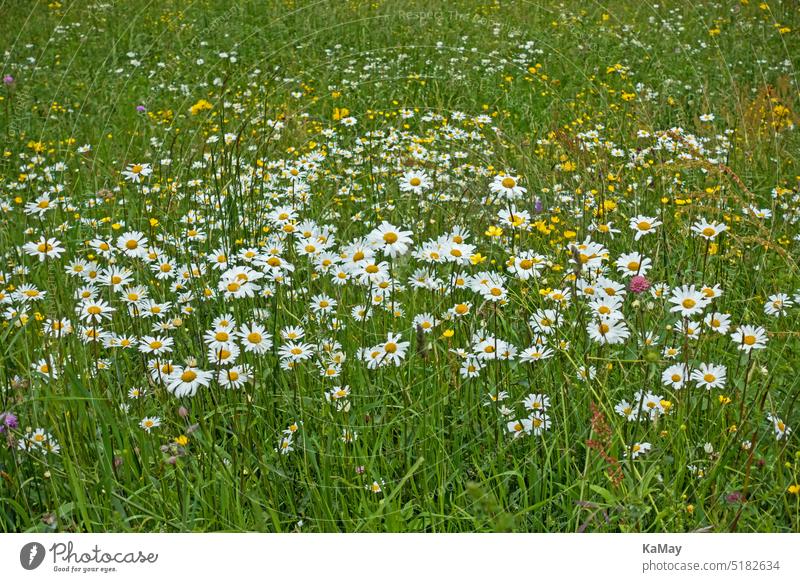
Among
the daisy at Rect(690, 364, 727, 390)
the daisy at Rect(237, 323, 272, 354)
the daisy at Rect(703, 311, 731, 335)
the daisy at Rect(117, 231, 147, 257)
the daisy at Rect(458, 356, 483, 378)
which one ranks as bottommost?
the daisy at Rect(690, 364, 727, 390)

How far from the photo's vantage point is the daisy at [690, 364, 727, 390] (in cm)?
188

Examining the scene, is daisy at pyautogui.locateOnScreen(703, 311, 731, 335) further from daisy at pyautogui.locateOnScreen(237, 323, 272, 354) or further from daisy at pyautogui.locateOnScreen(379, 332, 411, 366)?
daisy at pyautogui.locateOnScreen(237, 323, 272, 354)

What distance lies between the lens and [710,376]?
74.5 inches

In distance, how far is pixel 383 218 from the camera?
10.5 ft

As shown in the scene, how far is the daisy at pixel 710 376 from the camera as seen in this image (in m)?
1.88

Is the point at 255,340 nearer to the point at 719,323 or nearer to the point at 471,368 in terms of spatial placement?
the point at 471,368

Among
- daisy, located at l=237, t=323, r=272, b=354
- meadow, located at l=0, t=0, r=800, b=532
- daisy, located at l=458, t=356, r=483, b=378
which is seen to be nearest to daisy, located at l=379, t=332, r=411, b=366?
meadow, located at l=0, t=0, r=800, b=532

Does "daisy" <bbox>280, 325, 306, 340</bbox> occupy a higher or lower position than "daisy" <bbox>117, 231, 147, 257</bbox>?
lower

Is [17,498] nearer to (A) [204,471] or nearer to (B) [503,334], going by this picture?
(A) [204,471]

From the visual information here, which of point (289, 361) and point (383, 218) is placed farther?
point (383, 218)
